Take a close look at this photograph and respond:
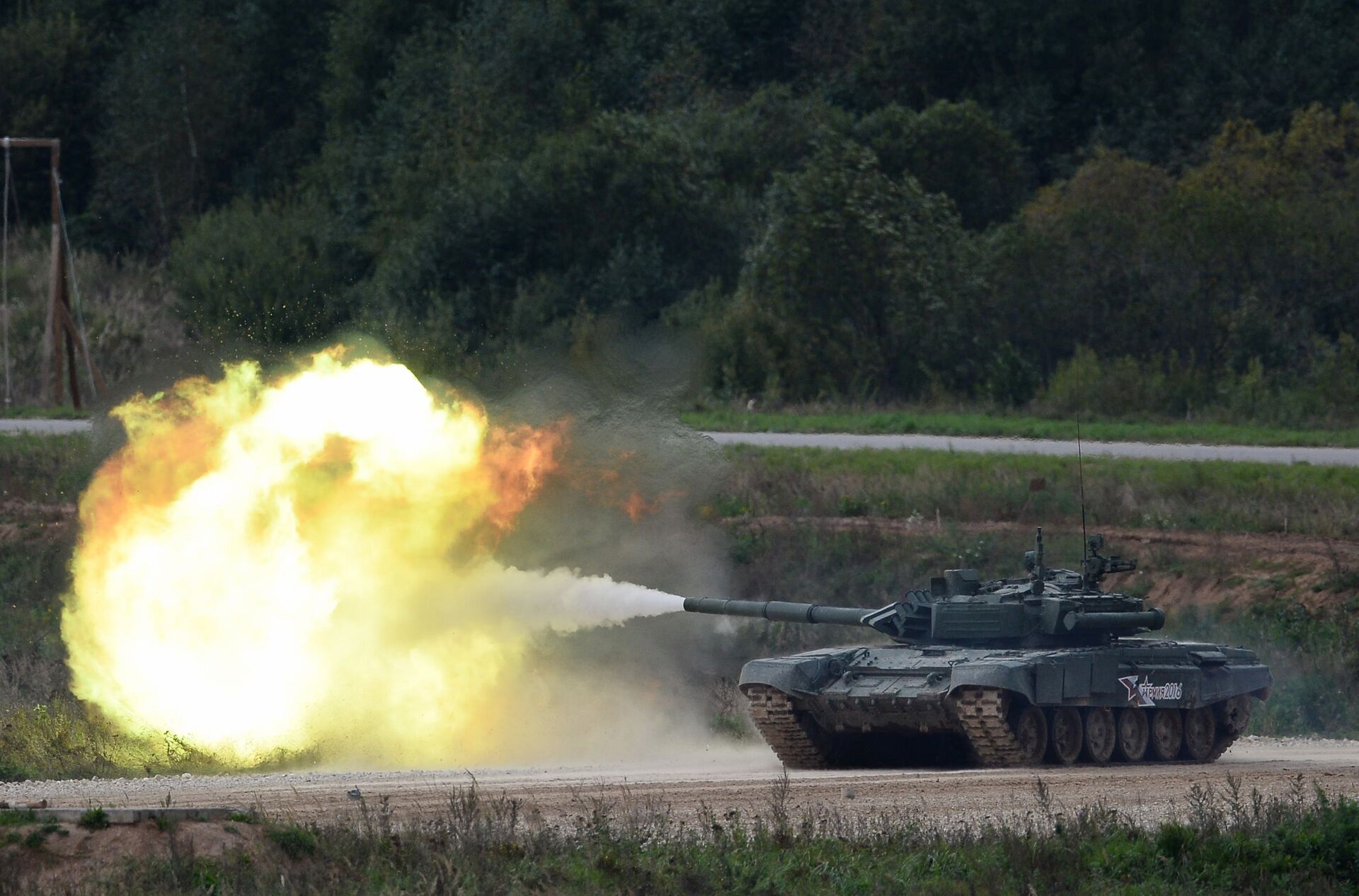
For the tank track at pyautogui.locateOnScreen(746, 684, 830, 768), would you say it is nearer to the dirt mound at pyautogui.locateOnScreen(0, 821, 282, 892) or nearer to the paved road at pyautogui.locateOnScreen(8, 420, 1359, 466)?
the dirt mound at pyautogui.locateOnScreen(0, 821, 282, 892)

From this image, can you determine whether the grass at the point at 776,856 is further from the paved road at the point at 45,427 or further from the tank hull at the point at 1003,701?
the paved road at the point at 45,427

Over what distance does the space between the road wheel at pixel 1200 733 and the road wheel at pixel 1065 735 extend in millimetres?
1896

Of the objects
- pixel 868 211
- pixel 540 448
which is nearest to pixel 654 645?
pixel 540 448

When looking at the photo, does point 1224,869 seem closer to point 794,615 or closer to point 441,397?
point 794,615

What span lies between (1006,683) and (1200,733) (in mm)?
4223

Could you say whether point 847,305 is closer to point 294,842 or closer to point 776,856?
point 776,856

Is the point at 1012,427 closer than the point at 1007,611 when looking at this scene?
No

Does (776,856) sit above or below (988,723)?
above

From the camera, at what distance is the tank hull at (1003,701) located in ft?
66.5

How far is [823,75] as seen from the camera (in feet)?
215

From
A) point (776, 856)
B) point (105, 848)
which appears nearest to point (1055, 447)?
point (776, 856)

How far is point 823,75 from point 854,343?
22.0 metres

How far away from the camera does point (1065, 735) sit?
833 inches

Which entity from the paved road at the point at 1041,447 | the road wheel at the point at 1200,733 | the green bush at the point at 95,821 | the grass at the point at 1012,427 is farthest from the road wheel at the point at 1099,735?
the grass at the point at 1012,427
